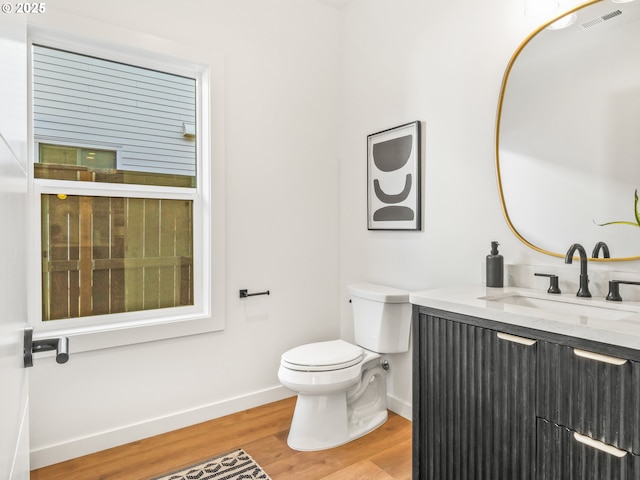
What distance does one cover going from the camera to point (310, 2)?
279cm

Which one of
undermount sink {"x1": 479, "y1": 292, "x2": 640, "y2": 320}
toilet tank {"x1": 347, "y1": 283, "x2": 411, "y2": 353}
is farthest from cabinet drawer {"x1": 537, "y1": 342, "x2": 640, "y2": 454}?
toilet tank {"x1": 347, "y1": 283, "x2": 411, "y2": 353}

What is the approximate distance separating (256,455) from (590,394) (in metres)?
1.57

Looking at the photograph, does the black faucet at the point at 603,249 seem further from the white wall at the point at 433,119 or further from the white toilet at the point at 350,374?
the white toilet at the point at 350,374

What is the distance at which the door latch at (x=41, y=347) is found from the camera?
705mm

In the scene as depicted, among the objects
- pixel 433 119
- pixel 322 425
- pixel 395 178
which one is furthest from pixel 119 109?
pixel 322 425

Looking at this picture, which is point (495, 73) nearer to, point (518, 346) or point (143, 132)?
point (518, 346)

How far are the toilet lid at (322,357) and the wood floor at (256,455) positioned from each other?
0.44 meters

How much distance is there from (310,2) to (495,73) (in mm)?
1499

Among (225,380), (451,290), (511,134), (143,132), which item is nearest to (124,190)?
(143,132)

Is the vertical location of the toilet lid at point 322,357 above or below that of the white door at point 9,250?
below

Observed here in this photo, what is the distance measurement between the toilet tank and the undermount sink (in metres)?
0.68

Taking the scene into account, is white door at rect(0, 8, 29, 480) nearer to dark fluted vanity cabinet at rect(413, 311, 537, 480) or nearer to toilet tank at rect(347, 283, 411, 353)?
dark fluted vanity cabinet at rect(413, 311, 537, 480)

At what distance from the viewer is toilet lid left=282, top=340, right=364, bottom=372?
6.71ft

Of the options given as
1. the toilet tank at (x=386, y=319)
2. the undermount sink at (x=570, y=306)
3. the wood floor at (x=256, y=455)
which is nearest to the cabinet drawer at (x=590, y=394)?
the undermount sink at (x=570, y=306)
